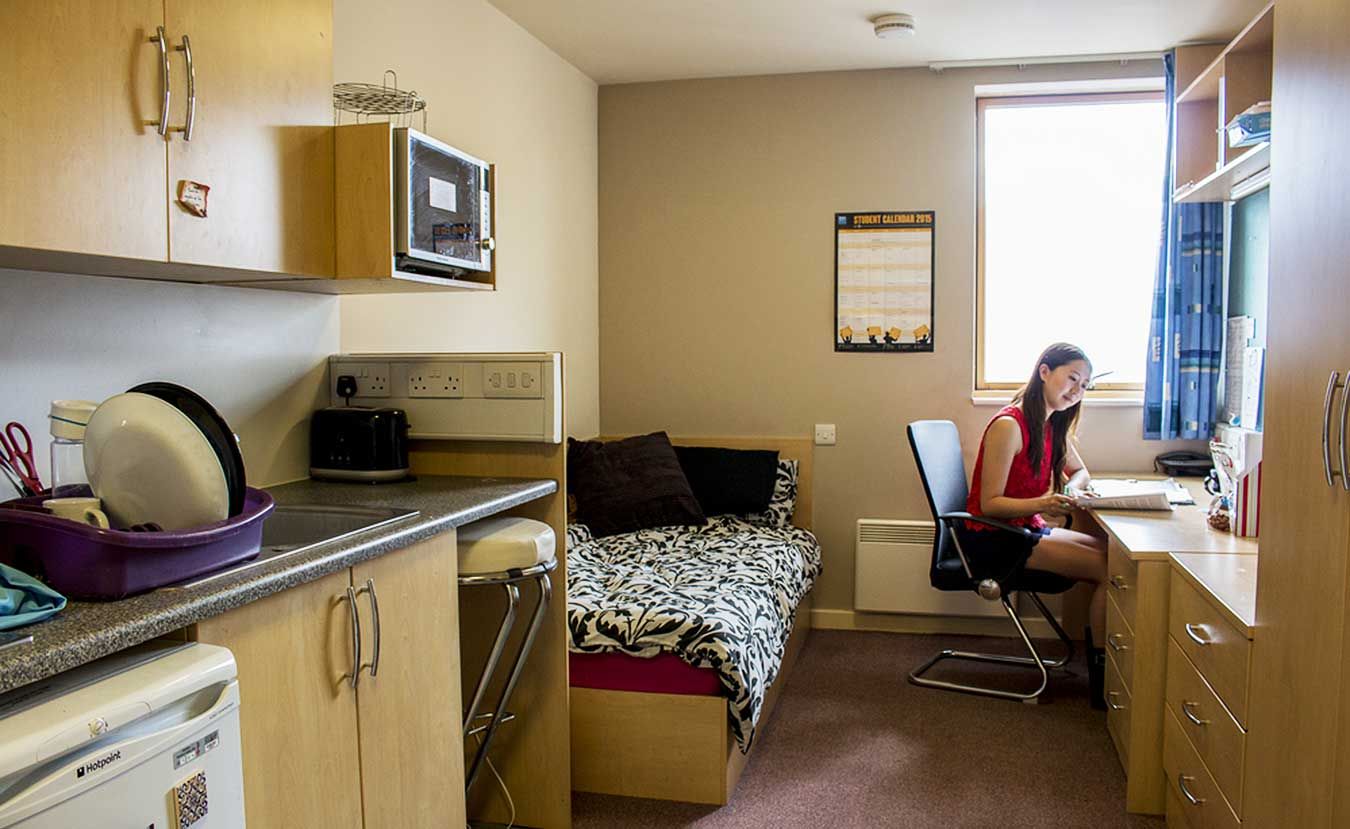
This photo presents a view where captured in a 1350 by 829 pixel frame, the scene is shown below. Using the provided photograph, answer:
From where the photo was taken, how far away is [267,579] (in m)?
1.50

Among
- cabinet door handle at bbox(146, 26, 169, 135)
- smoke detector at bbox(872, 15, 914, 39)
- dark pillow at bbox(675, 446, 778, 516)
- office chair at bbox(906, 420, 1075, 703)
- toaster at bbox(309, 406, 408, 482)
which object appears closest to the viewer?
cabinet door handle at bbox(146, 26, 169, 135)

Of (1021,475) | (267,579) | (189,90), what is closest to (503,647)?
(267,579)

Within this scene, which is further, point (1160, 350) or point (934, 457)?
point (1160, 350)

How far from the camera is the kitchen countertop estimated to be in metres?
1.17

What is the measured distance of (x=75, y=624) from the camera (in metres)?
1.26

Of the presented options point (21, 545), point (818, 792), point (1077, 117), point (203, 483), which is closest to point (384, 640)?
point (203, 483)

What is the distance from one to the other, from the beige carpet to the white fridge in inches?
60.0

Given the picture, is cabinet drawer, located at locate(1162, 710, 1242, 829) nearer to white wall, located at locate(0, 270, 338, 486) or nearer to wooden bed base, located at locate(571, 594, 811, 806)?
wooden bed base, located at locate(571, 594, 811, 806)

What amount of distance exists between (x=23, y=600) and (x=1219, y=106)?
3726mm

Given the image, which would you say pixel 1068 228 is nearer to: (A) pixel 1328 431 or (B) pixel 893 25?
(B) pixel 893 25

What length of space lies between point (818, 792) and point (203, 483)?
78.5 inches

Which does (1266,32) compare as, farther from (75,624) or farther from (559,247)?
(75,624)

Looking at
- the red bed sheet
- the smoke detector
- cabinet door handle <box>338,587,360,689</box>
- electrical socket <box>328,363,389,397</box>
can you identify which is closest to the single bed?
the red bed sheet

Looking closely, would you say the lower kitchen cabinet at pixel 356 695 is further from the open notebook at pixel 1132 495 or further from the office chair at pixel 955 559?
the open notebook at pixel 1132 495
